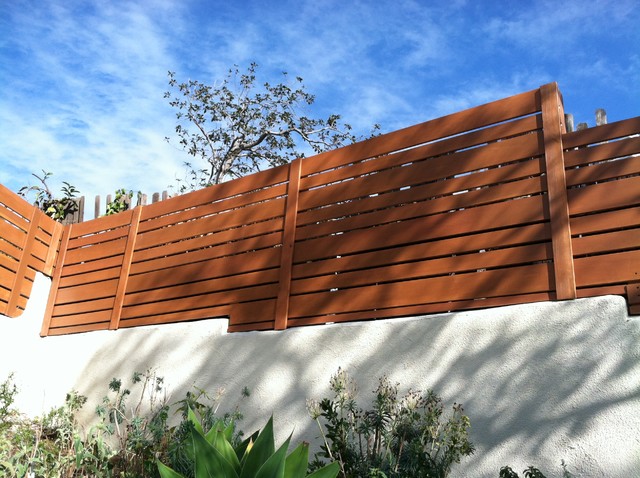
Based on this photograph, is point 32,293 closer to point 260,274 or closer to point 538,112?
point 260,274

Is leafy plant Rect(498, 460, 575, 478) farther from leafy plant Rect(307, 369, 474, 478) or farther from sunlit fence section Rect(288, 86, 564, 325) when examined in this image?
sunlit fence section Rect(288, 86, 564, 325)

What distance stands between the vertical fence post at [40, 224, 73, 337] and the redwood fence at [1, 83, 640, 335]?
4.52ft

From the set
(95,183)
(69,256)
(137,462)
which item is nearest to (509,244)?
(137,462)

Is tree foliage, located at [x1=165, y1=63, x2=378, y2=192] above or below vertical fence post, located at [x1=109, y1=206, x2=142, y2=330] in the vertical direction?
above

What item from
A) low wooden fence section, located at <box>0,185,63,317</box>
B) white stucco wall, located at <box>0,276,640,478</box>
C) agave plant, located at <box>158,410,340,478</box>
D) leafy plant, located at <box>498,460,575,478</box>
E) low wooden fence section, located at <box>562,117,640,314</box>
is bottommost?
agave plant, located at <box>158,410,340,478</box>

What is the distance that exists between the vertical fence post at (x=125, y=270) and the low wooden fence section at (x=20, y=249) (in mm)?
1336

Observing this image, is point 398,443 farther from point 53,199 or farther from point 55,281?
point 53,199

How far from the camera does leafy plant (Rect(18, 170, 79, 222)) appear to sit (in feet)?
27.7

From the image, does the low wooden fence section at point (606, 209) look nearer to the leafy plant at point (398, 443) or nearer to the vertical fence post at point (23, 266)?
the leafy plant at point (398, 443)

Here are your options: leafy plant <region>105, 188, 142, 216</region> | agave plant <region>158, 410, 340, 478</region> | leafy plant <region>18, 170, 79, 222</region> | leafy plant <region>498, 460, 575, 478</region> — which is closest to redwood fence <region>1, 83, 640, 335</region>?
leafy plant <region>498, 460, 575, 478</region>

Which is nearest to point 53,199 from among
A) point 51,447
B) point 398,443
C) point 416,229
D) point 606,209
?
point 51,447

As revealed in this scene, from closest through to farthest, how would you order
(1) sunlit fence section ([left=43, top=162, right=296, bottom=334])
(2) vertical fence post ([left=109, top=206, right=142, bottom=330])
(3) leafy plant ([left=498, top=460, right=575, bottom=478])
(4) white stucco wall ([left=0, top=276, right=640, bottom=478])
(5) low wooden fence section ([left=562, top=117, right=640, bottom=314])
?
(3) leafy plant ([left=498, top=460, right=575, bottom=478]) → (4) white stucco wall ([left=0, top=276, right=640, bottom=478]) → (5) low wooden fence section ([left=562, top=117, right=640, bottom=314]) → (1) sunlit fence section ([left=43, top=162, right=296, bottom=334]) → (2) vertical fence post ([left=109, top=206, right=142, bottom=330])

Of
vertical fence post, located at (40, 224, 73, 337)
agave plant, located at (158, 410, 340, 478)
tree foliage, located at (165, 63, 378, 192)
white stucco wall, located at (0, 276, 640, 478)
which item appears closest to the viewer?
agave plant, located at (158, 410, 340, 478)

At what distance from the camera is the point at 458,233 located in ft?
12.7
